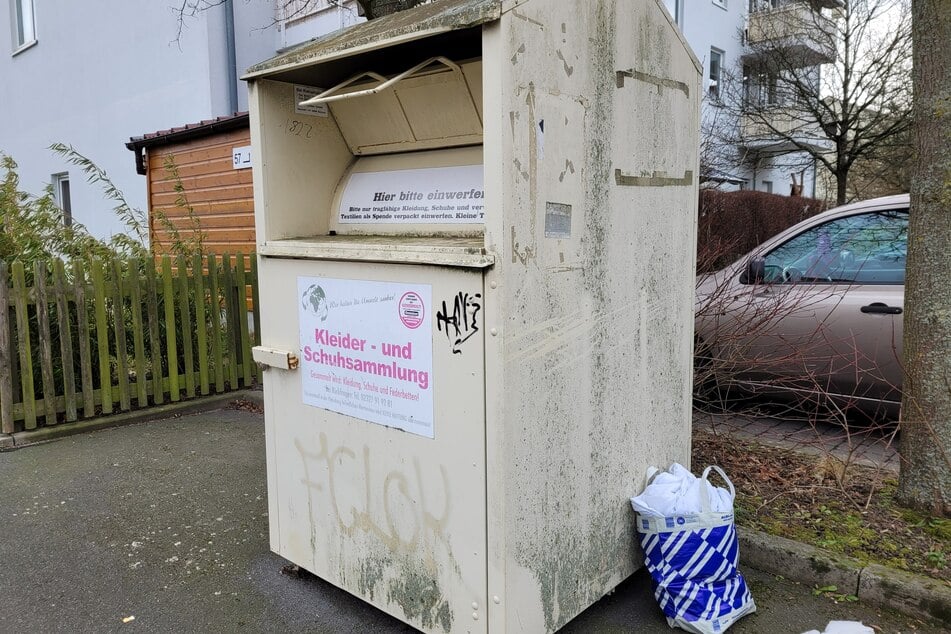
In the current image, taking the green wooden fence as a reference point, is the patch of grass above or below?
below

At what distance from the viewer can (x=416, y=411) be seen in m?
2.40

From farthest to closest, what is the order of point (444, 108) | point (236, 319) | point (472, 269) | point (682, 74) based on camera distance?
point (236, 319) → point (682, 74) → point (444, 108) → point (472, 269)

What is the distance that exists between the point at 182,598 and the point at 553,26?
262cm

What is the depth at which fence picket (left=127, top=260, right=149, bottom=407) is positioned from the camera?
5465 millimetres

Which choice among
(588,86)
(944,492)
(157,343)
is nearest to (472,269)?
(588,86)

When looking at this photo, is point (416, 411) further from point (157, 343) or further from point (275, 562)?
point (157, 343)

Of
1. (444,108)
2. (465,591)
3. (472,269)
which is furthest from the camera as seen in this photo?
(444,108)

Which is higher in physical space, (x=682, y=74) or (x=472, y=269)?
(x=682, y=74)

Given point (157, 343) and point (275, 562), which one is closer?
point (275, 562)

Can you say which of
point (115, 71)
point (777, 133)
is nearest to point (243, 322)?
point (115, 71)

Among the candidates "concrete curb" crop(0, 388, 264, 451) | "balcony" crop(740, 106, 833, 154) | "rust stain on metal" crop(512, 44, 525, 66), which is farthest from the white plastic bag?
"balcony" crop(740, 106, 833, 154)

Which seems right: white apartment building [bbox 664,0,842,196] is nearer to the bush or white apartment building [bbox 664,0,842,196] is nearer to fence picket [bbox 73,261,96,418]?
the bush

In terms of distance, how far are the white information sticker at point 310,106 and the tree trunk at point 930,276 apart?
254cm

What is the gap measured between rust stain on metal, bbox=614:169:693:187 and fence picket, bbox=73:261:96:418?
4.29 metres
